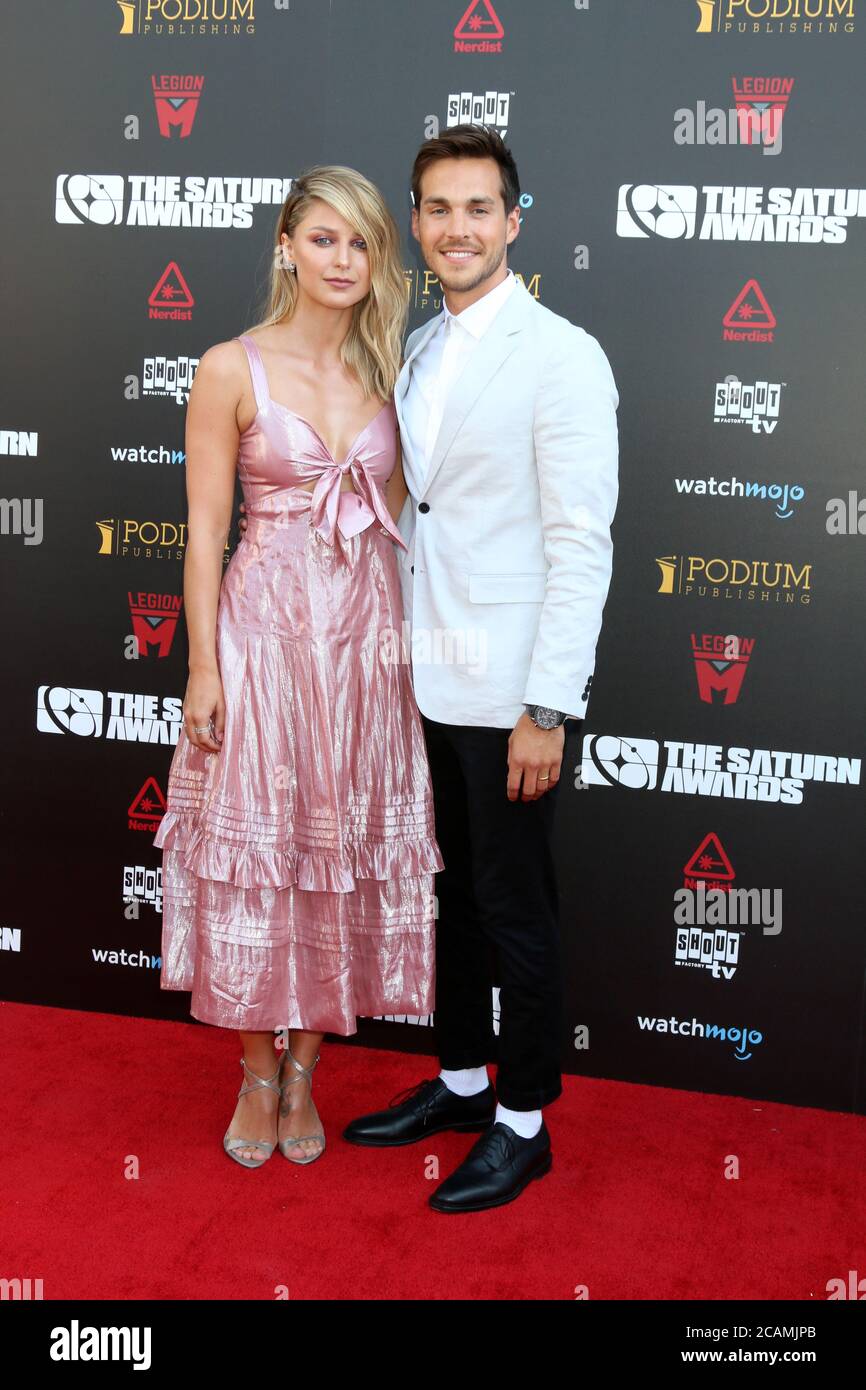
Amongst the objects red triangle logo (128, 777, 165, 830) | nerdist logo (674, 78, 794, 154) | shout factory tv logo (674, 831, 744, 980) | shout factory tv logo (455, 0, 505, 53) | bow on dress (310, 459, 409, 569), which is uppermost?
shout factory tv logo (455, 0, 505, 53)

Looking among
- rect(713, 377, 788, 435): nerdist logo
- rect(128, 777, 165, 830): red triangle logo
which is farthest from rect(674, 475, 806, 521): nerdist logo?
rect(128, 777, 165, 830): red triangle logo

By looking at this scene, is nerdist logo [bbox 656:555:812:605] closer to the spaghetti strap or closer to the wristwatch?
the wristwatch

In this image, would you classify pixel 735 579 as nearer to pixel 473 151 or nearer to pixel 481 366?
pixel 481 366

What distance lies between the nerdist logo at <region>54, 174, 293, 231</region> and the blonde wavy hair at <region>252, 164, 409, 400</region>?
0.56m

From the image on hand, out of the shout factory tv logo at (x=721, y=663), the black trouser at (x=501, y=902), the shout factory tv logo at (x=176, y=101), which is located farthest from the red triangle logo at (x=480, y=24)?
the black trouser at (x=501, y=902)

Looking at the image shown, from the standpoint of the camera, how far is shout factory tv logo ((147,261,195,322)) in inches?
115

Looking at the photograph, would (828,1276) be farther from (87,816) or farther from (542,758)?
(87,816)

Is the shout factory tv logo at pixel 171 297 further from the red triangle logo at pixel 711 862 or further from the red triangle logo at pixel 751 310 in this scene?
the red triangle logo at pixel 711 862

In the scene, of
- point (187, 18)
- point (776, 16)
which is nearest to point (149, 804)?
point (187, 18)

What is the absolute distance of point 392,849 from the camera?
7.94 feet

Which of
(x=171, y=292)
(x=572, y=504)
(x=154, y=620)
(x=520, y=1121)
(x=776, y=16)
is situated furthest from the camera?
(x=154, y=620)

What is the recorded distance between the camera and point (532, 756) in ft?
7.21

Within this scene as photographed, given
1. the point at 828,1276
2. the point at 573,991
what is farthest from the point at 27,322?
the point at 828,1276

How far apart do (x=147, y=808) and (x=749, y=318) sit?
1.88m
